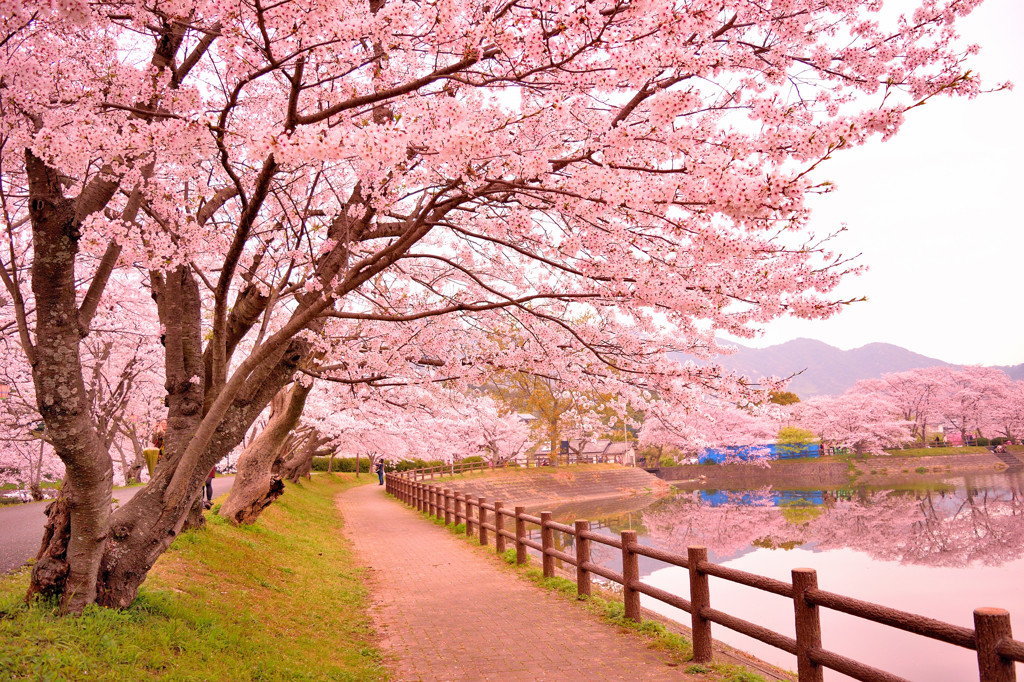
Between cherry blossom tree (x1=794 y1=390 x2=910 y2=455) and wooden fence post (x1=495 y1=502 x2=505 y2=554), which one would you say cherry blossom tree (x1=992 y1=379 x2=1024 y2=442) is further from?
wooden fence post (x1=495 y1=502 x2=505 y2=554)

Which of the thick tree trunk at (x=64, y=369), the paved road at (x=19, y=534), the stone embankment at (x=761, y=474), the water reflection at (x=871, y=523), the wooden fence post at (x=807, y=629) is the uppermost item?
the thick tree trunk at (x=64, y=369)

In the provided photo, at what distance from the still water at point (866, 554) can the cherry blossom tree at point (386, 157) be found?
6.47 meters

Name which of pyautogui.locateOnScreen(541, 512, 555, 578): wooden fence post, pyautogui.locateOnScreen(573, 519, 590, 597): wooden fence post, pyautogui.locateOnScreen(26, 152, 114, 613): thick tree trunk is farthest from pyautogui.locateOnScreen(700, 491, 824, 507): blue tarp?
pyautogui.locateOnScreen(26, 152, 114, 613): thick tree trunk

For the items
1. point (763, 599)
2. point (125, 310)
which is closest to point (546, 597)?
point (763, 599)

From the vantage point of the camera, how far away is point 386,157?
3332mm

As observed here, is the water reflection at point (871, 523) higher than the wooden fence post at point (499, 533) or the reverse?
the reverse

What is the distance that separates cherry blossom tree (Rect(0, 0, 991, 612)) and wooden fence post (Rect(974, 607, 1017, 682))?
221 cm

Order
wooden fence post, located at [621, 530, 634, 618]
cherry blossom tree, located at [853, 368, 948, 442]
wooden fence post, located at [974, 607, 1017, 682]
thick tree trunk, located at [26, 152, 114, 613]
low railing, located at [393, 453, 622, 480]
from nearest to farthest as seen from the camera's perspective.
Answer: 1. wooden fence post, located at [974, 607, 1017, 682]
2. thick tree trunk, located at [26, 152, 114, 613]
3. wooden fence post, located at [621, 530, 634, 618]
4. low railing, located at [393, 453, 622, 480]
5. cherry blossom tree, located at [853, 368, 948, 442]

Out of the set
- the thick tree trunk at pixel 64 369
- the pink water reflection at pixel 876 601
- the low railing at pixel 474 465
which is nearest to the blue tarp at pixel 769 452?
the low railing at pixel 474 465

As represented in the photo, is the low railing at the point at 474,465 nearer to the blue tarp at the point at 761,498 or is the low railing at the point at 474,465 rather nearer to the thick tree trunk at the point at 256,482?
the blue tarp at the point at 761,498

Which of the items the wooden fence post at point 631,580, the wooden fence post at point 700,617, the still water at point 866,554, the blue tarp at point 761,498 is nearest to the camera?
the wooden fence post at point 700,617

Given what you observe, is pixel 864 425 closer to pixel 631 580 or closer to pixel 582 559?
pixel 582 559

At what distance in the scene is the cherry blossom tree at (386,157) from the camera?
3646 mm

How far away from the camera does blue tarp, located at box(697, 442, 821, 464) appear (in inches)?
Result: 1864
